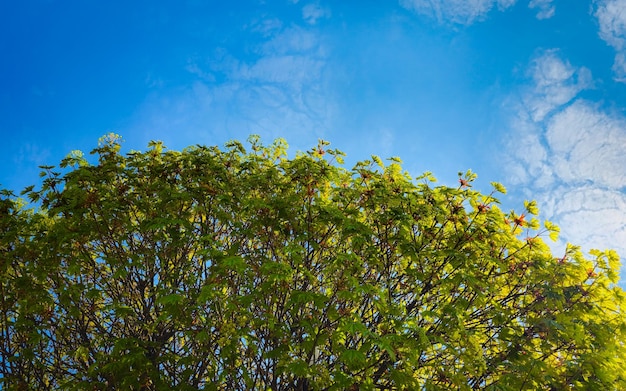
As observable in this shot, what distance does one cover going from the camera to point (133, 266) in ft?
24.3

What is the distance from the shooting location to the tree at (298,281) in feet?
19.9

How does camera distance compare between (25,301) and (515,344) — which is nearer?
(515,344)

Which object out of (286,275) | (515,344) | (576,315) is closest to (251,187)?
(286,275)

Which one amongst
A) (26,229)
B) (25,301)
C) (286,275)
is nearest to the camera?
(286,275)

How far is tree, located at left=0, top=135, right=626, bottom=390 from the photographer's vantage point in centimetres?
607

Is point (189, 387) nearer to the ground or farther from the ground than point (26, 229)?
nearer to the ground

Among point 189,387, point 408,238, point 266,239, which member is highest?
point 266,239

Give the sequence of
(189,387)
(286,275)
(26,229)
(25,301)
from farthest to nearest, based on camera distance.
→ (26,229) < (25,301) < (189,387) < (286,275)

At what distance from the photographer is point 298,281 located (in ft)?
23.5

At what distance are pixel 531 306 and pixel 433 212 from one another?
2.16 metres

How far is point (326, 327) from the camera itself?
6727 millimetres

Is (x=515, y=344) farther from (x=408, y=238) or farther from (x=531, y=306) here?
(x=408, y=238)

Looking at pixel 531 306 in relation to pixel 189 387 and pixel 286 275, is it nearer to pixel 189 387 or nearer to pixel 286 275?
pixel 286 275

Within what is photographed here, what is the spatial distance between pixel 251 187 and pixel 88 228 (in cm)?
267
